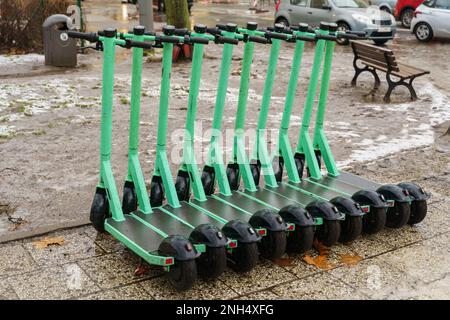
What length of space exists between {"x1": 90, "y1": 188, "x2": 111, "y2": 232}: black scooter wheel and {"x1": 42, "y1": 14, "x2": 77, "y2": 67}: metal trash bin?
789 centimetres

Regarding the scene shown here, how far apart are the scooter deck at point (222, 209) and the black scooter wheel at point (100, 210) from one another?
27.1 inches

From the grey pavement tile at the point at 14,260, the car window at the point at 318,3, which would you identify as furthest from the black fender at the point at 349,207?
the car window at the point at 318,3

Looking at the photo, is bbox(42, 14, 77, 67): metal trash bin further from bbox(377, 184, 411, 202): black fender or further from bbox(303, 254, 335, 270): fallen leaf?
bbox(303, 254, 335, 270): fallen leaf

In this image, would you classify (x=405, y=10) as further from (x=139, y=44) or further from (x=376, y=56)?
(x=139, y=44)

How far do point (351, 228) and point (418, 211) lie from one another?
27.6 inches

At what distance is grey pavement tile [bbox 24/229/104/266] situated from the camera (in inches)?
162

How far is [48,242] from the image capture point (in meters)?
4.36

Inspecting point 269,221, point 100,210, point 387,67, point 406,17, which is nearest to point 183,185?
point 100,210

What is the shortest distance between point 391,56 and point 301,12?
27.8ft

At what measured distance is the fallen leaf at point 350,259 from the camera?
4.22 meters

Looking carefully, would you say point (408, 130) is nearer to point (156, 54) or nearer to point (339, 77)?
point (339, 77)

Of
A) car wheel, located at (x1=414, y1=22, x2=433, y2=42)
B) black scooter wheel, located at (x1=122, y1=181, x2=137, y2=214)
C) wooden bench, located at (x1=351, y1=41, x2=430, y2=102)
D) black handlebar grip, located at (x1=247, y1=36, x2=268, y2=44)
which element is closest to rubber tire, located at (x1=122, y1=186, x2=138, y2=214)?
black scooter wheel, located at (x1=122, y1=181, x2=137, y2=214)

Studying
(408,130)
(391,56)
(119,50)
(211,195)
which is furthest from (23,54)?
(211,195)
